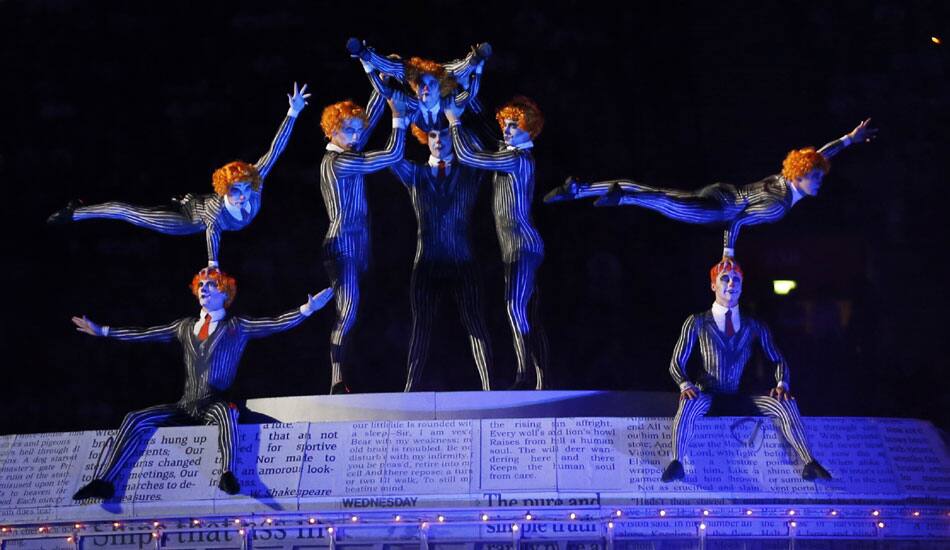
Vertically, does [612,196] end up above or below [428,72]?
below

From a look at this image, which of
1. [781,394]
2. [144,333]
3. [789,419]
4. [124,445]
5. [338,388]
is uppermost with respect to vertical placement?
[144,333]

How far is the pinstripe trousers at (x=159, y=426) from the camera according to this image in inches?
186

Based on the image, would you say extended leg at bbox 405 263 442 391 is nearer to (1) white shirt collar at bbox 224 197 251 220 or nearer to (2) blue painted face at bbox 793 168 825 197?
(1) white shirt collar at bbox 224 197 251 220

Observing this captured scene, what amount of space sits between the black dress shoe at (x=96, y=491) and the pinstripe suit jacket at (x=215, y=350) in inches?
19.6

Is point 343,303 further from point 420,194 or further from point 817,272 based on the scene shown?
point 817,272

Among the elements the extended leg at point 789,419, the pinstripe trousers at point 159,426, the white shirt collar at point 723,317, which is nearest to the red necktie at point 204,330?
the pinstripe trousers at point 159,426

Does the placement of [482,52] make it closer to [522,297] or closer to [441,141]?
[441,141]

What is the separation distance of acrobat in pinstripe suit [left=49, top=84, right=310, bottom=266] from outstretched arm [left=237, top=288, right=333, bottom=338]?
34 centimetres

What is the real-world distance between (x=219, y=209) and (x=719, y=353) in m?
2.26

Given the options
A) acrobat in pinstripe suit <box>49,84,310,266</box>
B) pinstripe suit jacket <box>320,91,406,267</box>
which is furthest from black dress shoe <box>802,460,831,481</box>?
acrobat in pinstripe suit <box>49,84,310,266</box>

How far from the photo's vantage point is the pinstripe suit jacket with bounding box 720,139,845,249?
519cm

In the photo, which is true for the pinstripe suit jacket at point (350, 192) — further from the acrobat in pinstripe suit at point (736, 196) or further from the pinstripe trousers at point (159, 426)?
the pinstripe trousers at point (159, 426)

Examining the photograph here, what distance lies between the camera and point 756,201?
5.22 m

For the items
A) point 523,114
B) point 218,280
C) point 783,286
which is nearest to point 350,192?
point 218,280
